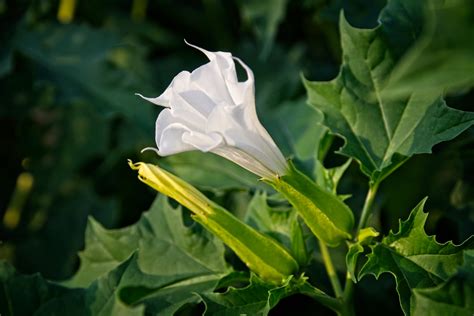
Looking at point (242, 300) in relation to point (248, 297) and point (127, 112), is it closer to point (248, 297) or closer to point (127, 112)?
point (248, 297)

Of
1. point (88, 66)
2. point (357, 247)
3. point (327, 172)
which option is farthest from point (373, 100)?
point (88, 66)

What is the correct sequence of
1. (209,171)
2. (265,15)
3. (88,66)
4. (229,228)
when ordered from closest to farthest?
(229,228), (209,171), (265,15), (88,66)

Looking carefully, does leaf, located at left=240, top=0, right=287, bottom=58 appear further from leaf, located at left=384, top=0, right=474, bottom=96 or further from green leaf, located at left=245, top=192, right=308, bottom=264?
leaf, located at left=384, top=0, right=474, bottom=96

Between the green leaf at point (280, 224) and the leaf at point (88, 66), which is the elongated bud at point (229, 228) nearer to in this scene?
the green leaf at point (280, 224)

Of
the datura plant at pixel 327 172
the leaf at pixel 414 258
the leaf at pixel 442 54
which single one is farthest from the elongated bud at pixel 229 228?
the leaf at pixel 442 54

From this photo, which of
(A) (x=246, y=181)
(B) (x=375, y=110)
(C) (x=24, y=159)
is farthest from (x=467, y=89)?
(C) (x=24, y=159)

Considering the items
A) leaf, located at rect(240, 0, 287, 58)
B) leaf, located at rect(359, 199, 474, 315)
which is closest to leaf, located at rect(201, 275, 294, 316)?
leaf, located at rect(359, 199, 474, 315)
